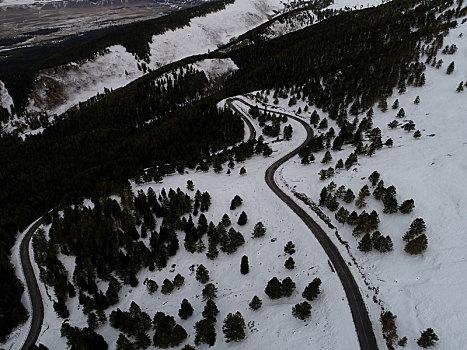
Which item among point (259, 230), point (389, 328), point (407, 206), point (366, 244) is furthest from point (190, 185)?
point (389, 328)

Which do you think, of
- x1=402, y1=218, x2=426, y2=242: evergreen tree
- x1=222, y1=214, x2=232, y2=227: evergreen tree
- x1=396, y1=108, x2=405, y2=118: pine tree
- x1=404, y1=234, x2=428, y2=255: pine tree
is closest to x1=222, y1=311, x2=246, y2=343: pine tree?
x1=222, y1=214, x2=232, y2=227: evergreen tree

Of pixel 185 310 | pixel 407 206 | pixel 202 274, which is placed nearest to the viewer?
Result: pixel 185 310

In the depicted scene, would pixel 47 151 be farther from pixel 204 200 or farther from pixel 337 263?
pixel 337 263

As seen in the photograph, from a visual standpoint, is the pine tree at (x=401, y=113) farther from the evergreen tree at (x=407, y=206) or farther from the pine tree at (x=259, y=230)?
the pine tree at (x=259, y=230)

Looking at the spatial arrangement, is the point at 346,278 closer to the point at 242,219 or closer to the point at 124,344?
the point at 242,219

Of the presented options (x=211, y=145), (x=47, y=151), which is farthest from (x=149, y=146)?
(x=47, y=151)
